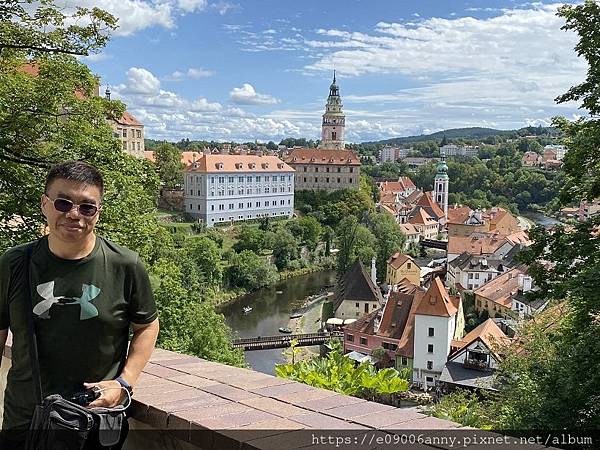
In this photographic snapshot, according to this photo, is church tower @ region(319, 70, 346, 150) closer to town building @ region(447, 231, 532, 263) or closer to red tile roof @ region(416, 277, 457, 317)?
town building @ region(447, 231, 532, 263)

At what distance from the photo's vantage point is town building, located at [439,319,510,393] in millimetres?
22562

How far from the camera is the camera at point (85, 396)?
1764 mm

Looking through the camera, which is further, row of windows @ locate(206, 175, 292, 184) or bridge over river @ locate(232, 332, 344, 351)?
row of windows @ locate(206, 175, 292, 184)

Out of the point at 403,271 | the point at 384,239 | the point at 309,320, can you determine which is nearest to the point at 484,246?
the point at 384,239

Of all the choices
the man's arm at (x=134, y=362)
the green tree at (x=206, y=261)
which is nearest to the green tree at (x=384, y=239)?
the green tree at (x=206, y=261)

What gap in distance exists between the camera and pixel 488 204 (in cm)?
9100

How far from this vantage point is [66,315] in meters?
1.77

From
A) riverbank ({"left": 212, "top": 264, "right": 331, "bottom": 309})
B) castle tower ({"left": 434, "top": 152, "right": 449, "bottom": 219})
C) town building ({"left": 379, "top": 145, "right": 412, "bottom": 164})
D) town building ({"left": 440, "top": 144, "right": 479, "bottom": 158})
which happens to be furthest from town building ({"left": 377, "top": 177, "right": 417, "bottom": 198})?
town building ({"left": 379, "top": 145, "right": 412, "bottom": 164})

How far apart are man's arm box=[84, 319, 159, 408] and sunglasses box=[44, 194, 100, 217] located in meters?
0.36

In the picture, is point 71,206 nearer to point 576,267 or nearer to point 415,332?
point 576,267

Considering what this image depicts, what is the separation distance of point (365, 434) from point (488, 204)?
3662 inches

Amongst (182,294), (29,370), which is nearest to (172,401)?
(29,370)

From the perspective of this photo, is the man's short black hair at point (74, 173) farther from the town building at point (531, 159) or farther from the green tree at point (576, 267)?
the town building at point (531, 159)

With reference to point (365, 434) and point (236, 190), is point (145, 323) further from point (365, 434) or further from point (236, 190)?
point (236, 190)
